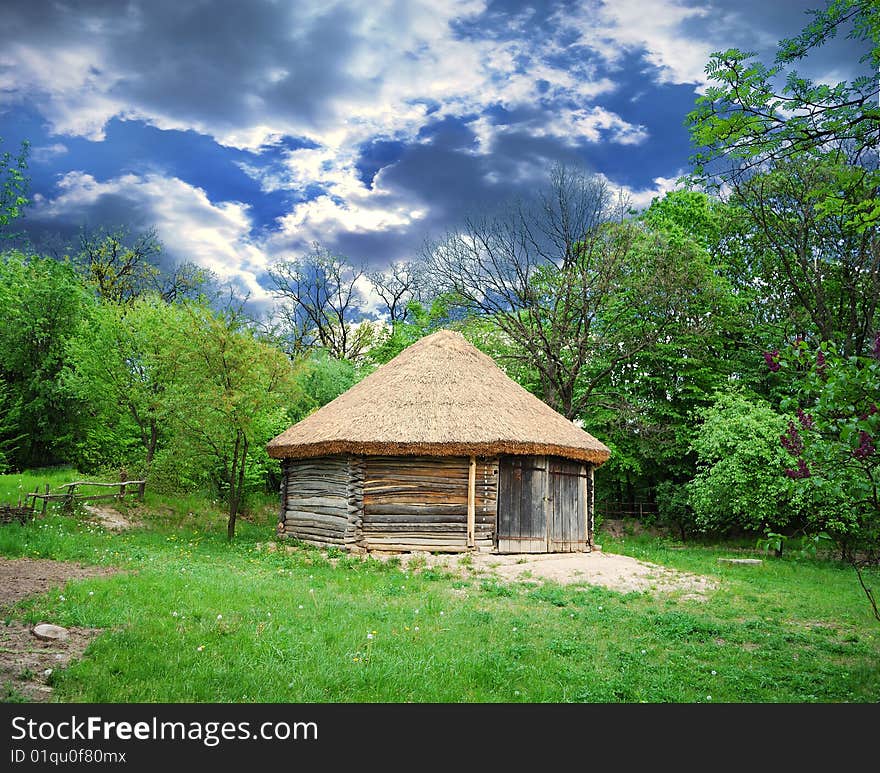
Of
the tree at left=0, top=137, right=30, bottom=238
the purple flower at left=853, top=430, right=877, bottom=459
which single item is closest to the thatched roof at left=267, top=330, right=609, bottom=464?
the tree at left=0, top=137, right=30, bottom=238

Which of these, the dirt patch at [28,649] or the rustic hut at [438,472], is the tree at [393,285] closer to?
the rustic hut at [438,472]

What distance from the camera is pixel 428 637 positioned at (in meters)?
7.94

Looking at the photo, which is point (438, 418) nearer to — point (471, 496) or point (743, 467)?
point (471, 496)

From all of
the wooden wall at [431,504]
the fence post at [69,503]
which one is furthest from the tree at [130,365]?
the wooden wall at [431,504]

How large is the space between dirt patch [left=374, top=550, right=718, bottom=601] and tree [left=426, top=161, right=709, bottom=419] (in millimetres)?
11050

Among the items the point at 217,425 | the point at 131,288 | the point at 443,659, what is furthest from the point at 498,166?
the point at 443,659

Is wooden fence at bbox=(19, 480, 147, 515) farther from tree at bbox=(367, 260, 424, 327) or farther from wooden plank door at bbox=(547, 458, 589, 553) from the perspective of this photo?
tree at bbox=(367, 260, 424, 327)

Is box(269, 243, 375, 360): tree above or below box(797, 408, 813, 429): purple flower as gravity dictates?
above

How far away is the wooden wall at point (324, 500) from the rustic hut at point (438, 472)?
0.03 metres

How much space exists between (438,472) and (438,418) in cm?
143

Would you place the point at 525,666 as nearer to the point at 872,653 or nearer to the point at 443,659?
the point at 443,659

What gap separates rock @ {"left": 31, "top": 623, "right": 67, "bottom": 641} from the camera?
6898 mm

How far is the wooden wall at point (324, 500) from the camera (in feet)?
56.4

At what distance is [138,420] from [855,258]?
2664 centimetres
